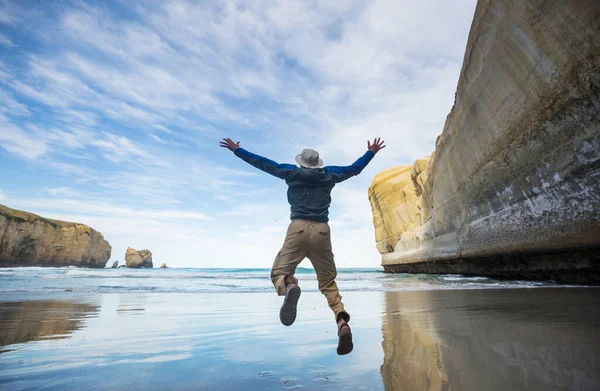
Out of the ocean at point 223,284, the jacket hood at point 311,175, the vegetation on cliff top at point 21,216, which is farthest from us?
the vegetation on cliff top at point 21,216

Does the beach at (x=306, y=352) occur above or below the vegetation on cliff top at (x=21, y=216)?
below

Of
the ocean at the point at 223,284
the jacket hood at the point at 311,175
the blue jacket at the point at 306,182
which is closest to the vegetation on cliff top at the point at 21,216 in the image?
the ocean at the point at 223,284

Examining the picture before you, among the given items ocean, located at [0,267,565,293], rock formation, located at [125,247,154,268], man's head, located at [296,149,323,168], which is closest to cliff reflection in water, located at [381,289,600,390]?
man's head, located at [296,149,323,168]

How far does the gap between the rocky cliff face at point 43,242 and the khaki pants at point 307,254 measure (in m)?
57.2

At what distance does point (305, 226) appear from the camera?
319cm

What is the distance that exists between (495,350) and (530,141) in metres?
6.23

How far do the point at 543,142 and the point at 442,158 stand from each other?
830 cm

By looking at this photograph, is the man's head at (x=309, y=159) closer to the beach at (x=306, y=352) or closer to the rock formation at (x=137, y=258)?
Result: the beach at (x=306, y=352)

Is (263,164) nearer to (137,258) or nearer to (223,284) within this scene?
(223,284)

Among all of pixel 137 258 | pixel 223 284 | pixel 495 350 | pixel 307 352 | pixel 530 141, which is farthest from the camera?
pixel 137 258

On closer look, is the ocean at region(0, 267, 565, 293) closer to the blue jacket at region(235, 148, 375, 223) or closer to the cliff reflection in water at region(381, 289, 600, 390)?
the cliff reflection in water at region(381, 289, 600, 390)

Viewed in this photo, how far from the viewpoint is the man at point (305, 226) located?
3129mm

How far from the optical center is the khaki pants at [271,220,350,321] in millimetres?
3182

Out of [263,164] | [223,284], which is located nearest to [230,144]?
[263,164]
